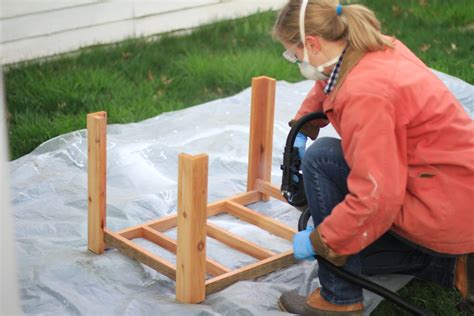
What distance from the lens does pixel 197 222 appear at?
238 centimetres

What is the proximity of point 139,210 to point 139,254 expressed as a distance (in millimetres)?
489

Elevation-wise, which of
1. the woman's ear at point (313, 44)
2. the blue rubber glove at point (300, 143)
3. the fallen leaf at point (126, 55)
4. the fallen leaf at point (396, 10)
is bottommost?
the fallen leaf at point (126, 55)

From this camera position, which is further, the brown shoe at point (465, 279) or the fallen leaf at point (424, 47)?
the fallen leaf at point (424, 47)

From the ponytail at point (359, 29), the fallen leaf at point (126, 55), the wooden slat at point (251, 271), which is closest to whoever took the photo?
the ponytail at point (359, 29)

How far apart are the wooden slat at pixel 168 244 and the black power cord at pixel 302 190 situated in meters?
0.29

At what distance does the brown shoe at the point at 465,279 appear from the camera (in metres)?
2.40

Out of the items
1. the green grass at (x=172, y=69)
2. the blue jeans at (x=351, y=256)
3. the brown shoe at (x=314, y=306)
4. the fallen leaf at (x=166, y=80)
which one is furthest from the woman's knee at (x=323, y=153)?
the fallen leaf at (x=166, y=80)

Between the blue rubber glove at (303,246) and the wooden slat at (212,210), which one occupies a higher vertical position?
the blue rubber glove at (303,246)

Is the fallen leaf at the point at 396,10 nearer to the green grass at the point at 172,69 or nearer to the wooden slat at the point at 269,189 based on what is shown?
the green grass at the point at 172,69

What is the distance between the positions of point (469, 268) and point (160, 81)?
8.87 feet

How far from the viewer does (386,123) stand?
2.08 metres

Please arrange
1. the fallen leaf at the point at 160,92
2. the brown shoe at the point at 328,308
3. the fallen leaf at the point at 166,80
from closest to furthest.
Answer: the brown shoe at the point at 328,308, the fallen leaf at the point at 160,92, the fallen leaf at the point at 166,80

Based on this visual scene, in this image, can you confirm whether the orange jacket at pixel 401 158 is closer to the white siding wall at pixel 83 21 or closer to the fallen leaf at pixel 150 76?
the fallen leaf at pixel 150 76

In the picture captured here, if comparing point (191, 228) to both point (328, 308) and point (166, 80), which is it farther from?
point (166, 80)
